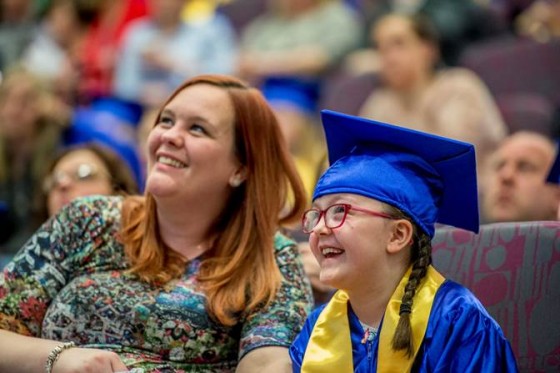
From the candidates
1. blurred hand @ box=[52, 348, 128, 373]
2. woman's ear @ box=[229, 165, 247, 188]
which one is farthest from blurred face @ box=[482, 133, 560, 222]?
blurred hand @ box=[52, 348, 128, 373]

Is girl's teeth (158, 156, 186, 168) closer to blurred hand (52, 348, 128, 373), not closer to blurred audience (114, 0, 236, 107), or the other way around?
blurred hand (52, 348, 128, 373)

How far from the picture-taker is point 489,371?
2002 mm

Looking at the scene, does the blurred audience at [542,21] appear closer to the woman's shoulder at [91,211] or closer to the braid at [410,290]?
the woman's shoulder at [91,211]

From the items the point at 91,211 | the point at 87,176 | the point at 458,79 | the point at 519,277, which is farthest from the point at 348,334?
the point at 458,79

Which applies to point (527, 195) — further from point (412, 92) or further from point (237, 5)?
point (237, 5)

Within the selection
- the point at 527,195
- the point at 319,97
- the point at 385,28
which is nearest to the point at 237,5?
the point at 319,97

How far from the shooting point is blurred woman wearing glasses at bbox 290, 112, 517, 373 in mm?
2088

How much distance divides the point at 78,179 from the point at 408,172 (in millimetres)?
1464

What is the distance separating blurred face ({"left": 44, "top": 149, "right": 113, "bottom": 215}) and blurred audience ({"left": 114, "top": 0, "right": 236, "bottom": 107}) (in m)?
2.29

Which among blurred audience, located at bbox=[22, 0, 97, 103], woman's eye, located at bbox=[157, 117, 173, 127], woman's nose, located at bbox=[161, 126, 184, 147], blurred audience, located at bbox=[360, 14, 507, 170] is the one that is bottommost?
woman's nose, located at bbox=[161, 126, 184, 147]

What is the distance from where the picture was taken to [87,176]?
3334mm

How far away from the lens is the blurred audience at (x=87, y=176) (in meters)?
3.32

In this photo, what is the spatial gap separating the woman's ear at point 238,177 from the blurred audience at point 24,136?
1.80m

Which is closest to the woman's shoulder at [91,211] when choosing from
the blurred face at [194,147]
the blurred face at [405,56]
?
the blurred face at [194,147]
